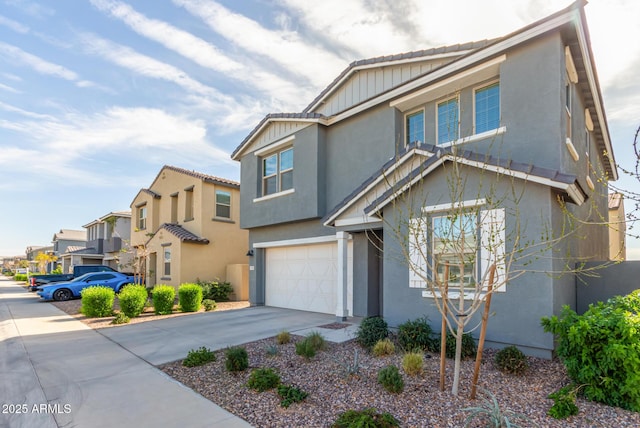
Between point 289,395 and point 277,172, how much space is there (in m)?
10.6

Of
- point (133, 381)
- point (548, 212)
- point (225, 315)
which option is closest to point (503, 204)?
point (548, 212)

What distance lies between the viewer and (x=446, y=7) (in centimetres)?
804

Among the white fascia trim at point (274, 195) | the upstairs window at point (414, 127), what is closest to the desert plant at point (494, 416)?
the upstairs window at point (414, 127)

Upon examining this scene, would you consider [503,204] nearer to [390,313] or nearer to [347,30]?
[390,313]

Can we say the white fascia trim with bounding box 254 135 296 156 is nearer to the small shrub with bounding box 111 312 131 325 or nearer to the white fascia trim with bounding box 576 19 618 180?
the small shrub with bounding box 111 312 131 325

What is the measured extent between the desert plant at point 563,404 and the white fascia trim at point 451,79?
7.10m

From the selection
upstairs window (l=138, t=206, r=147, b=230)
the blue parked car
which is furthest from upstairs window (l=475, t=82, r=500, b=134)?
upstairs window (l=138, t=206, r=147, b=230)

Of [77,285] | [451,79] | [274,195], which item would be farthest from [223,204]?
[451,79]

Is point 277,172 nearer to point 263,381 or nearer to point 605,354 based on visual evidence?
point 263,381

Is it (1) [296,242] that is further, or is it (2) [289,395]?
(1) [296,242]

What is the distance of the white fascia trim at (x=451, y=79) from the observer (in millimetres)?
8414

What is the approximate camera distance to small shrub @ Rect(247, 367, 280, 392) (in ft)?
17.3

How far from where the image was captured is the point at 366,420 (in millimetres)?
3844

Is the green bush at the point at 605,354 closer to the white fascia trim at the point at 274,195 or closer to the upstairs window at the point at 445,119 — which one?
the upstairs window at the point at 445,119
